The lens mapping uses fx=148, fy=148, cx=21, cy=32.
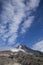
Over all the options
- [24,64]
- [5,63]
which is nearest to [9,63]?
[5,63]

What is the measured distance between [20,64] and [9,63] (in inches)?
315

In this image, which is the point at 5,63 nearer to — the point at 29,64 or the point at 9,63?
the point at 9,63

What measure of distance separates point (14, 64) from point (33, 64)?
13088mm

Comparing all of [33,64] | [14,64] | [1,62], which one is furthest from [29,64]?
[1,62]

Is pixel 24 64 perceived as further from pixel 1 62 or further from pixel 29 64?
pixel 1 62

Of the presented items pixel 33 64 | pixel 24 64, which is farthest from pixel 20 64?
pixel 33 64

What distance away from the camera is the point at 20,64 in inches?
3957

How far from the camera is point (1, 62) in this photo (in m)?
97.6

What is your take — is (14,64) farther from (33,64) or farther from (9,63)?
(33,64)

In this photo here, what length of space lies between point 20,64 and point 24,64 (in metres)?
2.74

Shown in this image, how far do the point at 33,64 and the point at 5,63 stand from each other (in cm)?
1890

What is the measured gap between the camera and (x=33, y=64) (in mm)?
99938

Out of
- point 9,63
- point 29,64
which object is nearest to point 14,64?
point 9,63

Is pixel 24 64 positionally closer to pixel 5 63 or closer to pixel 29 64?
pixel 29 64
